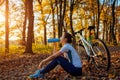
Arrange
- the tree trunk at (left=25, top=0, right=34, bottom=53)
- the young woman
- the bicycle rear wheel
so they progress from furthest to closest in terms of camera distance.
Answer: the tree trunk at (left=25, top=0, right=34, bottom=53)
the bicycle rear wheel
the young woman

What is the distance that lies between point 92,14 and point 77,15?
245 cm

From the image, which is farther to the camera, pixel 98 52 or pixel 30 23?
pixel 30 23

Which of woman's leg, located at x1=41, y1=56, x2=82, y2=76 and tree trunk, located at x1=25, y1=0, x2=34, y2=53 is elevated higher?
tree trunk, located at x1=25, y1=0, x2=34, y2=53

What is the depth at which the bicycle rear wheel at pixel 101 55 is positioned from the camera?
8688 mm

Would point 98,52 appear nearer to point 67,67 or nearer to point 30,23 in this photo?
point 67,67

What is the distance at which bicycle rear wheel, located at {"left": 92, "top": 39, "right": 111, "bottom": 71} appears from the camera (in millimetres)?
8688

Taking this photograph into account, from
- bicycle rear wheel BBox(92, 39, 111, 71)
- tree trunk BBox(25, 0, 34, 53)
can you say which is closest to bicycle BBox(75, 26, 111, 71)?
bicycle rear wheel BBox(92, 39, 111, 71)

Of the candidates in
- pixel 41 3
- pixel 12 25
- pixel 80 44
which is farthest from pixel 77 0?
pixel 80 44

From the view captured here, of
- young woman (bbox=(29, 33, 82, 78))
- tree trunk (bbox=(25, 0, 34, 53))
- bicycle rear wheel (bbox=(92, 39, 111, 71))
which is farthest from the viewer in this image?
tree trunk (bbox=(25, 0, 34, 53))

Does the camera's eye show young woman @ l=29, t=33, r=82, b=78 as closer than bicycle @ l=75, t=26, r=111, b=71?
Yes

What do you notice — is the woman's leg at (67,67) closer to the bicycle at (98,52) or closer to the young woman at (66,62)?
the young woman at (66,62)

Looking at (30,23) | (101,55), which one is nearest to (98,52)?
(101,55)

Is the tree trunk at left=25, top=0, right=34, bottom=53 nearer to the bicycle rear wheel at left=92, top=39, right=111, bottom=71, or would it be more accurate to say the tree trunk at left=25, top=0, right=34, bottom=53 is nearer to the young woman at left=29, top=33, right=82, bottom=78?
the bicycle rear wheel at left=92, top=39, right=111, bottom=71

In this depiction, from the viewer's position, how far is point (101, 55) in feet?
29.0
